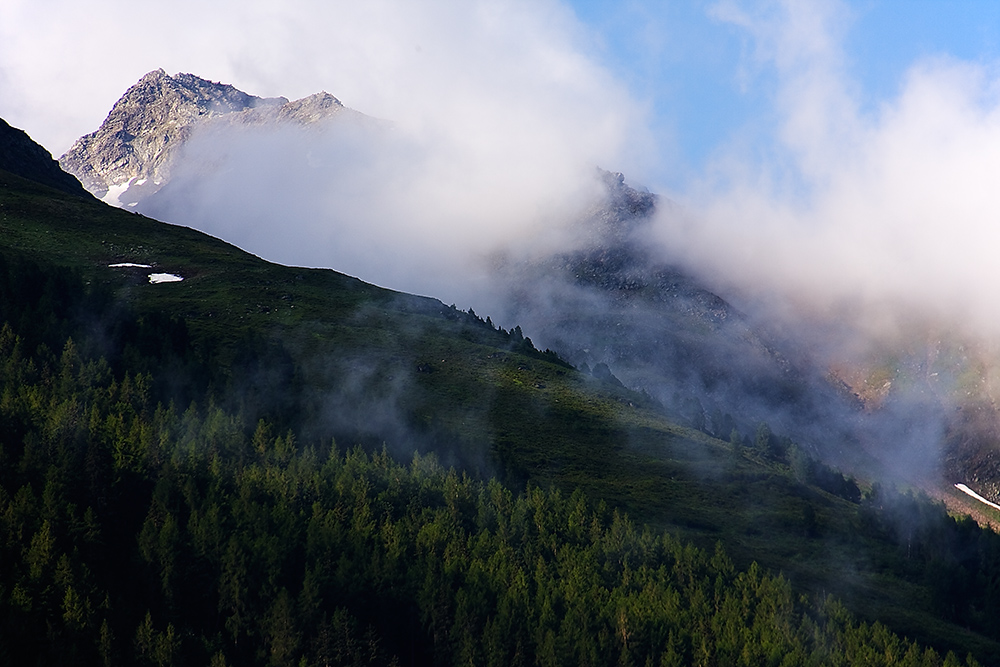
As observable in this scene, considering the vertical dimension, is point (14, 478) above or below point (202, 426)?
below

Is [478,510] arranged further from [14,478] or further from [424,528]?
[14,478]

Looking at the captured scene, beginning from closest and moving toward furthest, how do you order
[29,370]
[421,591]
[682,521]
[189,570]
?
[189,570]
[421,591]
[29,370]
[682,521]

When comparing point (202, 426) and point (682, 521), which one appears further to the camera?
point (682, 521)

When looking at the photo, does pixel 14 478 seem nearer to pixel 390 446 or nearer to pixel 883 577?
pixel 390 446

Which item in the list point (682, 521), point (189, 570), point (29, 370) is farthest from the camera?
point (682, 521)

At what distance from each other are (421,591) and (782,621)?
55.3 metres

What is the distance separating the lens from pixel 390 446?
179m

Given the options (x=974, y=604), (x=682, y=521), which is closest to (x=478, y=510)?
(x=682, y=521)

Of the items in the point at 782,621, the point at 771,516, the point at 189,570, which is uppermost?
the point at 771,516

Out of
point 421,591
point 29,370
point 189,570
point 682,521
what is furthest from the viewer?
point 682,521

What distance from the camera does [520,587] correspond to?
133500 millimetres

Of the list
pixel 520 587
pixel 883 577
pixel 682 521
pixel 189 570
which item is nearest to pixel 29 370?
pixel 189 570

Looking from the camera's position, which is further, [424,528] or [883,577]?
[883,577]

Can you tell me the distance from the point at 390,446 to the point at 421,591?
182 ft
